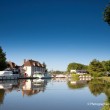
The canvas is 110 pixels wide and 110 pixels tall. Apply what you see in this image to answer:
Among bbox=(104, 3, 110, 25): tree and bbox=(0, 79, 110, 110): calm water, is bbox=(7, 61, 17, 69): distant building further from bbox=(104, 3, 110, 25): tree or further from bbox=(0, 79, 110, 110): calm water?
bbox=(104, 3, 110, 25): tree

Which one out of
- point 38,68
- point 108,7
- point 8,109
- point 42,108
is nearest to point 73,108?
point 42,108

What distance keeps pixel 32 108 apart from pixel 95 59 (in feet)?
385

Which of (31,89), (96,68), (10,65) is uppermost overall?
(10,65)

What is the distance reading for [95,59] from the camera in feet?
459

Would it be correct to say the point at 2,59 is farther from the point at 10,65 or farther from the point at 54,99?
the point at 54,99

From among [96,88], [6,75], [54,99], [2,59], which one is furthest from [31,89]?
[6,75]

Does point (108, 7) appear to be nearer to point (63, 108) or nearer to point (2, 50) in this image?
point (63, 108)

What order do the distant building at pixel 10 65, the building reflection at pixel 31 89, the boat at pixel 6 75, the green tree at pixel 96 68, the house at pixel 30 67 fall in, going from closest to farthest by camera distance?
the building reflection at pixel 31 89 → the boat at pixel 6 75 → the distant building at pixel 10 65 → the green tree at pixel 96 68 → the house at pixel 30 67

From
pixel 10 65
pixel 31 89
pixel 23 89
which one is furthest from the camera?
pixel 10 65

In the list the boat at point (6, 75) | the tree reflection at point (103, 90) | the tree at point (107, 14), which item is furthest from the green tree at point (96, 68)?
the tree at point (107, 14)

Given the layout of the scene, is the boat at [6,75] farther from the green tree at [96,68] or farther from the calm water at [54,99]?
the calm water at [54,99]

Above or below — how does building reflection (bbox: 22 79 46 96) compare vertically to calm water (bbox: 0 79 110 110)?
above

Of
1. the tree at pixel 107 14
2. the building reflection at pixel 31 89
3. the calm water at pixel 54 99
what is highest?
the tree at pixel 107 14

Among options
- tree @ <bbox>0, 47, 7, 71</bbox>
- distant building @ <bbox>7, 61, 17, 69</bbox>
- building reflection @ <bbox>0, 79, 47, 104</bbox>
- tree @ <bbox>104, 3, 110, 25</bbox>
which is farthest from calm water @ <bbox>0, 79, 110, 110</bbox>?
distant building @ <bbox>7, 61, 17, 69</bbox>
